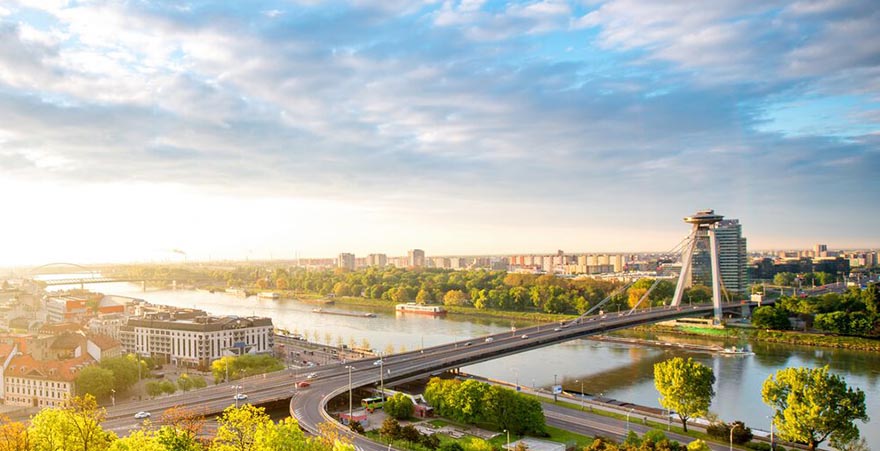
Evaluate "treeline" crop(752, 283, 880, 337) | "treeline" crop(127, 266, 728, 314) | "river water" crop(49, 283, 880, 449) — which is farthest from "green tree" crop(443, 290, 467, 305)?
"treeline" crop(752, 283, 880, 337)

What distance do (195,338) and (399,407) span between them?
11.2 metres

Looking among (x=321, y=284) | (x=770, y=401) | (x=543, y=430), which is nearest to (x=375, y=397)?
(x=543, y=430)

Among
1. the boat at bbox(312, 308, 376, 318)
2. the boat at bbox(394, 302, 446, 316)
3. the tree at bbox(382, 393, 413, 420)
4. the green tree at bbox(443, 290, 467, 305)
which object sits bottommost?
the boat at bbox(312, 308, 376, 318)

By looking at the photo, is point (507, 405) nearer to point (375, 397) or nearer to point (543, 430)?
point (543, 430)

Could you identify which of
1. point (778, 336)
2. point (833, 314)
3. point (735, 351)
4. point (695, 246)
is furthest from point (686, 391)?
point (695, 246)

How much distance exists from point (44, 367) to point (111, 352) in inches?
132

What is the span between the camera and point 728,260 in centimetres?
4347

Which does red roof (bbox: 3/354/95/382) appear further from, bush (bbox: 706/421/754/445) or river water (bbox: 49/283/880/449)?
bush (bbox: 706/421/754/445)

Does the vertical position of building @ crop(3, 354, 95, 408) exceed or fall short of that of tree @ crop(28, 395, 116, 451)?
it falls short

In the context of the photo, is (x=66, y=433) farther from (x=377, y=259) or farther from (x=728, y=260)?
(x=377, y=259)

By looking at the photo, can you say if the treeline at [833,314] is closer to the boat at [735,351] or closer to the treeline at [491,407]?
the boat at [735,351]

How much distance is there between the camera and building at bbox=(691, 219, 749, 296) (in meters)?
41.6

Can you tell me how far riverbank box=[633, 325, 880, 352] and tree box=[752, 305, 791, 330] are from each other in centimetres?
36

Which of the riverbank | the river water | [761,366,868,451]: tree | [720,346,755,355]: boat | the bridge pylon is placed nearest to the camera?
[761,366,868,451]: tree
